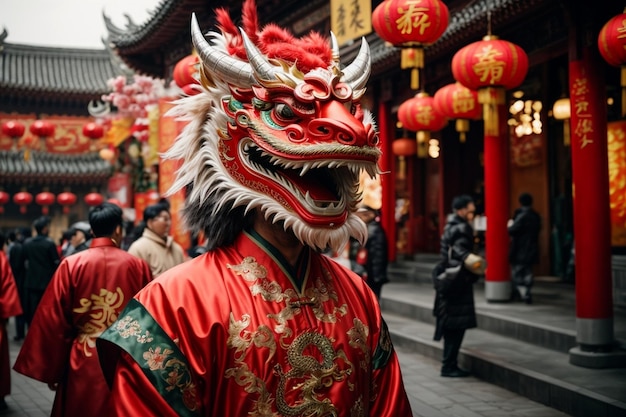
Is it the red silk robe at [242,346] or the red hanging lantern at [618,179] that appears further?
the red hanging lantern at [618,179]

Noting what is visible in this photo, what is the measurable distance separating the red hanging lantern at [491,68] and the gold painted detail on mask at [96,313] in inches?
193

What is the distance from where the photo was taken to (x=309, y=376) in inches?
89.0

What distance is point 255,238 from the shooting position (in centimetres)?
244

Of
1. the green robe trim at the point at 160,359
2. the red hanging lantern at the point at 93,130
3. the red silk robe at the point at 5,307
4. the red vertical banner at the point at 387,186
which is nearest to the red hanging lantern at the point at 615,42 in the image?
the green robe trim at the point at 160,359

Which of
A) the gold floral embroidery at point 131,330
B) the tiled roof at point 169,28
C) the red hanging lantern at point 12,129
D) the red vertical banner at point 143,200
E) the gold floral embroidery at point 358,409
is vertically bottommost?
the gold floral embroidery at point 358,409

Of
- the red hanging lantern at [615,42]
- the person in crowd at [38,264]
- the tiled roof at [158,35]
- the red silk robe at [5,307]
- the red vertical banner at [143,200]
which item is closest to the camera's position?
the red hanging lantern at [615,42]

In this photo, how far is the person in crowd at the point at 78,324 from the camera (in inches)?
158

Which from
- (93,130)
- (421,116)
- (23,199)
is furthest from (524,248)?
(23,199)

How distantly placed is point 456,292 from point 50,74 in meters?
26.3

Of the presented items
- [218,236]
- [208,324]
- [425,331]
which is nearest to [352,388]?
[208,324]

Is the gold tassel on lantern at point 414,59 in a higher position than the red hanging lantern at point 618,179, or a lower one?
higher

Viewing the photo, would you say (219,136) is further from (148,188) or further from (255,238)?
(148,188)

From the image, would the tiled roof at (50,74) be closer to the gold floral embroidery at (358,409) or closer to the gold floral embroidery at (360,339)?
the gold floral embroidery at (360,339)

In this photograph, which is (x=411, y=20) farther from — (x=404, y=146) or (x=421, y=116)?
(x=404, y=146)
